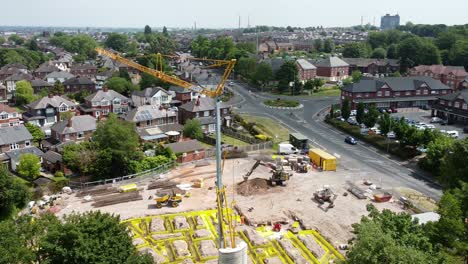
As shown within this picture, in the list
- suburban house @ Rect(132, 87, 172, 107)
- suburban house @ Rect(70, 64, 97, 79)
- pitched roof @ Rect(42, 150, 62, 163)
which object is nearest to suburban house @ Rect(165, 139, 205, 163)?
pitched roof @ Rect(42, 150, 62, 163)

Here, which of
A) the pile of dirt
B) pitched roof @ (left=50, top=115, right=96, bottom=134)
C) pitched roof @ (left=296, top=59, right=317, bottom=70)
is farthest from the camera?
pitched roof @ (left=296, top=59, right=317, bottom=70)

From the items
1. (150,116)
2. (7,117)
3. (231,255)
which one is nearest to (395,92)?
(150,116)

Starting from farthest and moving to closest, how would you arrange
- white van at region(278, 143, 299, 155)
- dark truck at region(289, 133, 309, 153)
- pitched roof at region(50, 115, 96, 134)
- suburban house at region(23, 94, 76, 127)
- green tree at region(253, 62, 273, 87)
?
green tree at region(253, 62, 273, 87) → suburban house at region(23, 94, 76, 127) → pitched roof at region(50, 115, 96, 134) → dark truck at region(289, 133, 309, 153) → white van at region(278, 143, 299, 155)

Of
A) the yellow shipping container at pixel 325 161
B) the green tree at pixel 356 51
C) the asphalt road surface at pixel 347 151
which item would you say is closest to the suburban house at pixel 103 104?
the asphalt road surface at pixel 347 151

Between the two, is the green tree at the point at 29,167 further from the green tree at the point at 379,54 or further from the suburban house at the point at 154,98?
the green tree at the point at 379,54

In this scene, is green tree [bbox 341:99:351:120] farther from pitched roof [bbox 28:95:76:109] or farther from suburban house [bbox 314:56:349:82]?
suburban house [bbox 314:56:349:82]

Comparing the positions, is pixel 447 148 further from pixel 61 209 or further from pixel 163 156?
pixel 61 209
